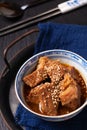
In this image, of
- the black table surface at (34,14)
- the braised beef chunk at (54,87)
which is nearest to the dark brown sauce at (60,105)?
the braised beef chunk at (54,87)

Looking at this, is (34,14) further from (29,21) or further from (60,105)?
(60,105)

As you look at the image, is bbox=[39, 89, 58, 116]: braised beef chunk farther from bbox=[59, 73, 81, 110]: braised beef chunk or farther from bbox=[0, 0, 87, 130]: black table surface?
bbox=[0, 0, 87, 130]: black table surface

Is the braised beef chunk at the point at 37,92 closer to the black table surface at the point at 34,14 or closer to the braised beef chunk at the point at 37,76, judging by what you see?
the braised beef chunk at the point at 37,76

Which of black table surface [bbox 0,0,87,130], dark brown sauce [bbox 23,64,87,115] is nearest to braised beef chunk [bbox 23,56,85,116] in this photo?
dark brown sauce [bbox 23,64,87,115]

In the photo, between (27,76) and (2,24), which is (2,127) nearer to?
(27,76)

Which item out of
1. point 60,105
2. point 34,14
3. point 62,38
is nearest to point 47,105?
point 60,105

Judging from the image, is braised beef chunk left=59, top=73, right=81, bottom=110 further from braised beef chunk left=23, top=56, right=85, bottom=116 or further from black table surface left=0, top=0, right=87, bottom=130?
black table surface left=0, top=0, right=87, bottom=130

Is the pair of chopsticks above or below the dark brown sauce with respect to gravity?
above

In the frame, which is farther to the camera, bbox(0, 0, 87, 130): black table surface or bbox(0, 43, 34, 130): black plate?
bbox(0, 0, 87, 130): black table surface

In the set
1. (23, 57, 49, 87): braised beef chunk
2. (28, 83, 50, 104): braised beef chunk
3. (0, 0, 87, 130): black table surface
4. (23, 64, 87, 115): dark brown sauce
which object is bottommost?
(23, 64, 87, 115): dark brown sauce
